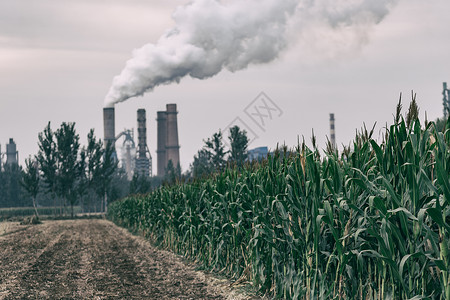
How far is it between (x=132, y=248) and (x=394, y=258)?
19084 mm

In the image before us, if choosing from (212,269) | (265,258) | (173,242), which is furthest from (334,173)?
(173,242)

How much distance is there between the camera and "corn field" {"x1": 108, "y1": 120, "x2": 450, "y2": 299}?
6316mm

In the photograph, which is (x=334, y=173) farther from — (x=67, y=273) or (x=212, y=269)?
(x=67, y=273)

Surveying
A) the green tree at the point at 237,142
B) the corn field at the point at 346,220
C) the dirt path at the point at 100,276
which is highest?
the green tree at the point at 237,142

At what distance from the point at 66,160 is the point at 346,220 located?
7753 centimetres

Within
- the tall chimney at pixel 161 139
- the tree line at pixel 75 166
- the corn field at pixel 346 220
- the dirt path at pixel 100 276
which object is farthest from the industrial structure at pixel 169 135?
the corn field at pixel 346 220

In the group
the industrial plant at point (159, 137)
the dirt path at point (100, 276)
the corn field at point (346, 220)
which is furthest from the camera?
the industrial plant at point (159, 137)

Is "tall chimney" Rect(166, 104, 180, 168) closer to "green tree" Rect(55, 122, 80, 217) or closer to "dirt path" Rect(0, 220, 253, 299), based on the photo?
"green tree" Rect(55, 122, 80, 217)

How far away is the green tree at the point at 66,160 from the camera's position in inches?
3169

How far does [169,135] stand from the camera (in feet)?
356

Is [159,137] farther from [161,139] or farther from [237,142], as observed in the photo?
[237,142]

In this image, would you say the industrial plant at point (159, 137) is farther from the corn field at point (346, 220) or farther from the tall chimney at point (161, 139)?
the corn field at point (346, 220)

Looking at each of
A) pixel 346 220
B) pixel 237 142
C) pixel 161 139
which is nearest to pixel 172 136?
pixel 161 139

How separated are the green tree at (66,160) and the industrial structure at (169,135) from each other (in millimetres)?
27696
